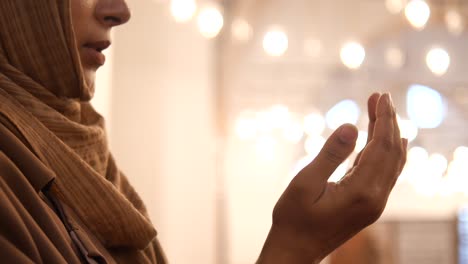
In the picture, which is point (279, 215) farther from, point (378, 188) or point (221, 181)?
point (221, 181)

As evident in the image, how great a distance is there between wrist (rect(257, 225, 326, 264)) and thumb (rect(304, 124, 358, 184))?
0.36 ft

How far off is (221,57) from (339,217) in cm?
948

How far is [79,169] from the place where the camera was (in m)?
1.11

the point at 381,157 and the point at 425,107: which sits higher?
the point at 381,157

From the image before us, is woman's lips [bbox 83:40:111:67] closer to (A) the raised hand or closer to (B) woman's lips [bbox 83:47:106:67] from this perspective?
(B) woman's lips [bbox 83:47:106:67]

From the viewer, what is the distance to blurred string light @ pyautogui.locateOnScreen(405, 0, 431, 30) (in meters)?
5.42

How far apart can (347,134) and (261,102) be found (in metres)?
15.8

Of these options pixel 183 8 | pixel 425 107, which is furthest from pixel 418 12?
pixel 425 107

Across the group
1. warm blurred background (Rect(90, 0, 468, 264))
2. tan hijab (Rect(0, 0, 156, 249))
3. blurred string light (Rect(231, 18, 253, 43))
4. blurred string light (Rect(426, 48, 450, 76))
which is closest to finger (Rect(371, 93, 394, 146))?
tan hijab (Rect(0, 0, 156, 249))

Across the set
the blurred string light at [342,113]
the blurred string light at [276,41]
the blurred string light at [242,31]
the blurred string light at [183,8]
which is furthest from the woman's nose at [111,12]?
the blurred string light at [342,113]

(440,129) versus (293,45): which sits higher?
(293,45)

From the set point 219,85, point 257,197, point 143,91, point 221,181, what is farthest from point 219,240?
point 257,197

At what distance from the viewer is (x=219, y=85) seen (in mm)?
10109

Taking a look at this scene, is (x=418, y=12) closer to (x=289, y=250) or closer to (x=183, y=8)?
(x=183, y=8)
